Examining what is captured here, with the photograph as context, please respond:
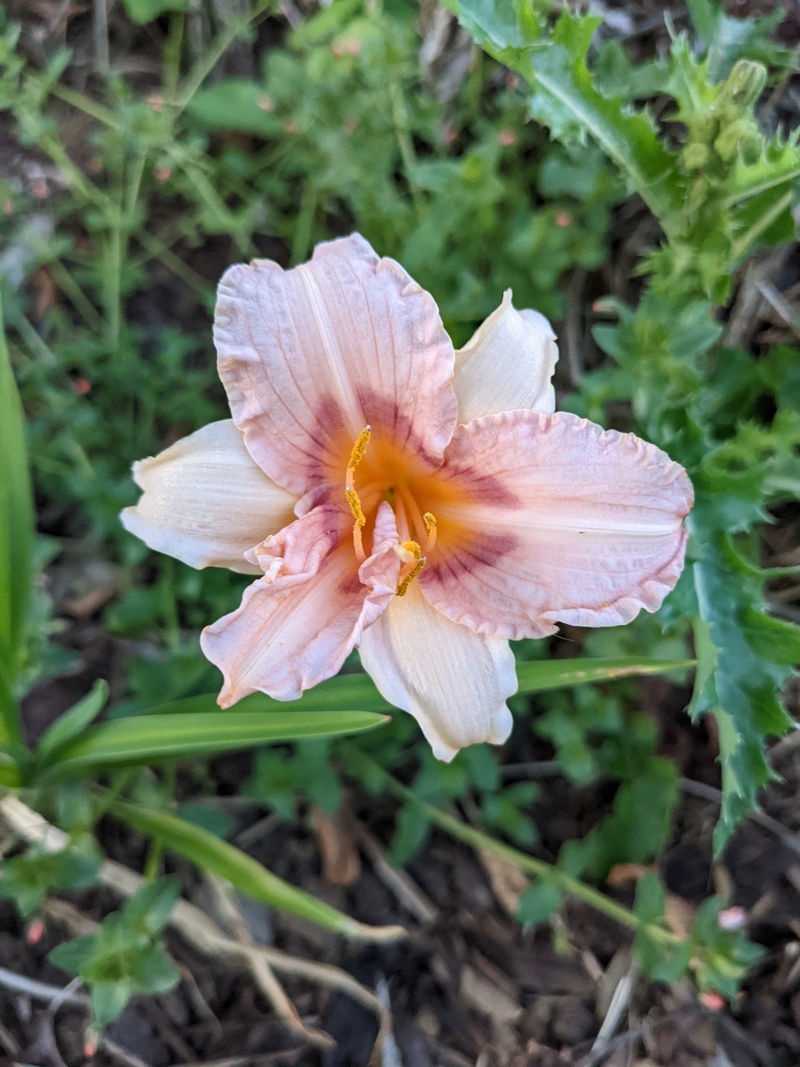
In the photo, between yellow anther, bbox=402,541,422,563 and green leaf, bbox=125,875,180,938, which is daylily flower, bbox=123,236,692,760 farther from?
green leaf, bbox=125,875,180,938

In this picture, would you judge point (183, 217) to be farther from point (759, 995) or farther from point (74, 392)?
point (759, 995)

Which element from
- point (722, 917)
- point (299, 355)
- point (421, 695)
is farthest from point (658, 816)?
point (299, 355)

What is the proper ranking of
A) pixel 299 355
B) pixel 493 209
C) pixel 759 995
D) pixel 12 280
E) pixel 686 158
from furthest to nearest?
pixel 12 280 < pixel 493 209 < pixel 759 995 < pixel 686 158 < pixel 299 355

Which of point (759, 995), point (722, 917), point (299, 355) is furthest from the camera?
point (759, 995)

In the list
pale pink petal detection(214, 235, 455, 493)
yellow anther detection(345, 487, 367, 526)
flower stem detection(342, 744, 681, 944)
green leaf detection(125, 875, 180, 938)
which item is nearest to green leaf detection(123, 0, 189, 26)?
pale pink petal detection(214, 235, 455, 493)

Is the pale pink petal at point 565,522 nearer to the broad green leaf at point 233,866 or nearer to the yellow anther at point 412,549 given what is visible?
the yellow anther at point 412,549

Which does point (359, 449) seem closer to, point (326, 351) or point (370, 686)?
point (326, 351)

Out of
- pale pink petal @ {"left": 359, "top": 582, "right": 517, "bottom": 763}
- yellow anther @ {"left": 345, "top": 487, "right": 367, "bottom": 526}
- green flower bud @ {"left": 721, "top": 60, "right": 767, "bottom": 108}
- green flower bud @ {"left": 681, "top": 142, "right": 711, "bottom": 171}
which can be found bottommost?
pale pink petal @ {"left": 359, "top": 582, "right": 517, "bottom": 763}
